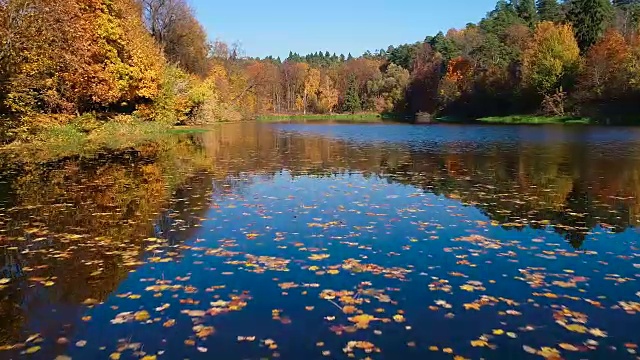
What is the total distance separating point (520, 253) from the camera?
8.35 m

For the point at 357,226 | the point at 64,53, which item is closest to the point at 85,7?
the point at 64,53

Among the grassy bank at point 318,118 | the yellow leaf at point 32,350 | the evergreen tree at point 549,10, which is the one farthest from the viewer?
the grassy bank at point 318,118

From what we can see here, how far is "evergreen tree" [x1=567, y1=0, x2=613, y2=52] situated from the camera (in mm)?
75750

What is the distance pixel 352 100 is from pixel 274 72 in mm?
22413

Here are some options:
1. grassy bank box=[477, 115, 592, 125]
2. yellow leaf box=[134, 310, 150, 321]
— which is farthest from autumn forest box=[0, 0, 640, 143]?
yellow leaf box=[134, 310, 150, 321]

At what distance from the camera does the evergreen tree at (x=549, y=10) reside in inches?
3839

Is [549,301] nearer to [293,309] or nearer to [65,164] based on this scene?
[293,309]

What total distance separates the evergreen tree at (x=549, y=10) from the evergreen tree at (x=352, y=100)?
48.0 meters

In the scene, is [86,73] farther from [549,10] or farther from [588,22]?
[549,10]

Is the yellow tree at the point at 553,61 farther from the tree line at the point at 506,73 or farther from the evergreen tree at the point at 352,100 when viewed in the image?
the evergreen tree at the point at 352,100

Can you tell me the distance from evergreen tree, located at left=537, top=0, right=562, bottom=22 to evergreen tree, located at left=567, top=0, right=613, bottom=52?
16841mm

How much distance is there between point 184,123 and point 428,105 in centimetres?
6523

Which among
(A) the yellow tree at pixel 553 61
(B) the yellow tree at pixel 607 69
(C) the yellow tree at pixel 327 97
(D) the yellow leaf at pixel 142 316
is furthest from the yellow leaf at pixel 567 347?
(C) the yellow tree at pixel 327 97

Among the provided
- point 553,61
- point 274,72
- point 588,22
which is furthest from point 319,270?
point 274,72
